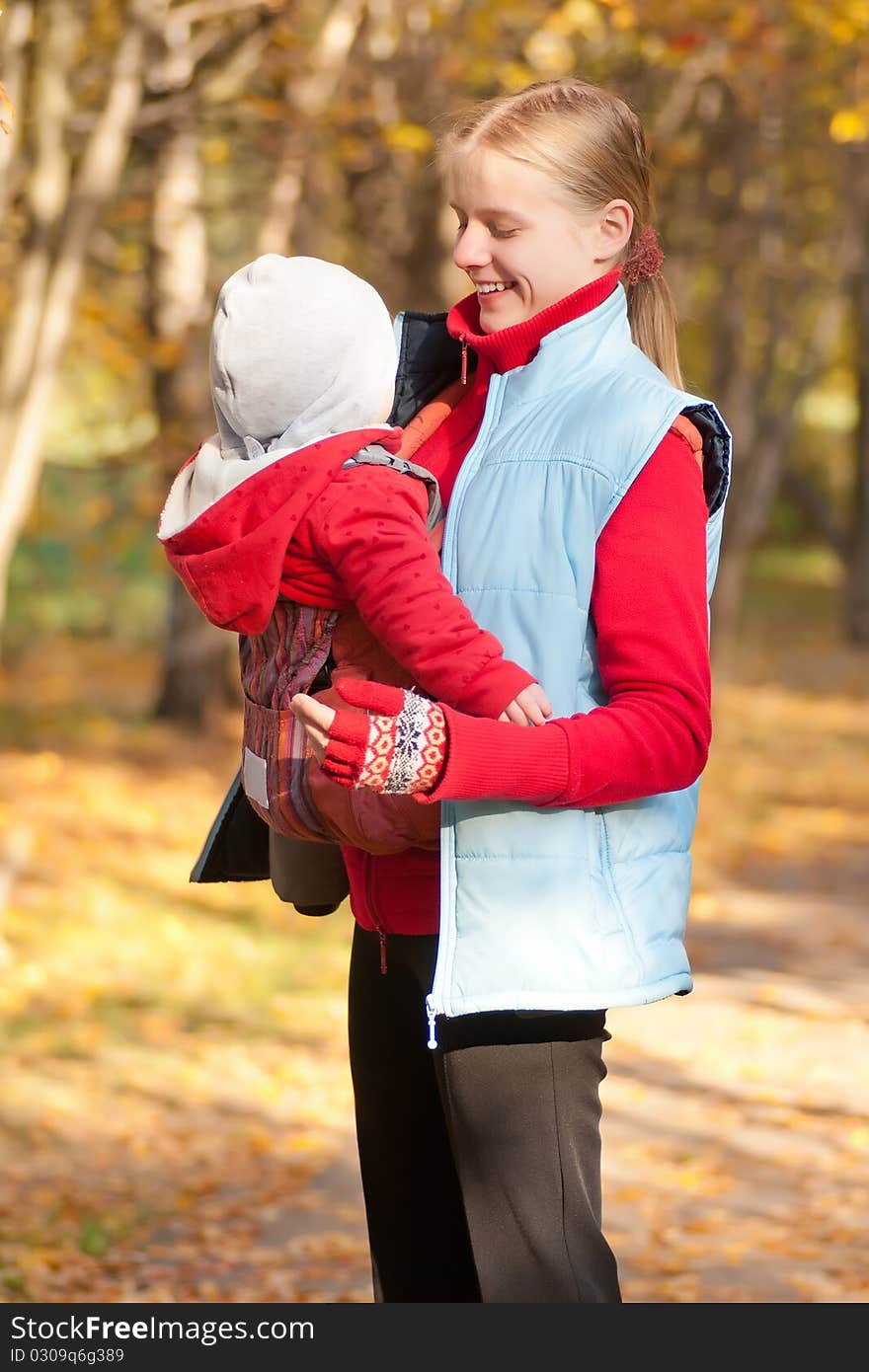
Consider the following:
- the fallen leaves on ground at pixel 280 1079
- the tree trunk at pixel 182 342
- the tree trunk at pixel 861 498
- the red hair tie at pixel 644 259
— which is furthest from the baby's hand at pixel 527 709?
the tree trunk at pixel 861 498

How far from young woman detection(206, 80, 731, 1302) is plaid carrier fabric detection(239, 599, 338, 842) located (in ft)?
0.45

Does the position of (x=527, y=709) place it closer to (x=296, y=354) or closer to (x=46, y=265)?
(x=296, y=354)

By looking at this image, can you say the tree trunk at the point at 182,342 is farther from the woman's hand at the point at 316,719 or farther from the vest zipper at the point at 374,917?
the woman's hand at the point at 316,719

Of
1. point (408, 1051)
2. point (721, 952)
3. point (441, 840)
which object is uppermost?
point (441, 840)

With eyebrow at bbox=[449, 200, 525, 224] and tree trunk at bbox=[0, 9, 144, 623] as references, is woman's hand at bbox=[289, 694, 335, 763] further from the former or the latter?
tree trunk at bbox=[0, 9, 144, 623]

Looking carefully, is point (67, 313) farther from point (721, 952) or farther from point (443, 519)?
point (443, 519)

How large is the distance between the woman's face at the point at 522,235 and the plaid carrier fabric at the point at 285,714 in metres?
0.50

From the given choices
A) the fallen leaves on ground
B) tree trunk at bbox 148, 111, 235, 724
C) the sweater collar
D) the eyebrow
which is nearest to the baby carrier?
the sweater collar

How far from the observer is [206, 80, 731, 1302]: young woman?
2.14 meters

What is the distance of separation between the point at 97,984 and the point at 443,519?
5.37 metres

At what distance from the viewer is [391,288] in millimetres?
12320

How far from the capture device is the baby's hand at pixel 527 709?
2137mm

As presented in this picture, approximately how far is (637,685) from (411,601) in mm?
298

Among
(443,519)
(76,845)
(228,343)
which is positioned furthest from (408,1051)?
(76,845)
